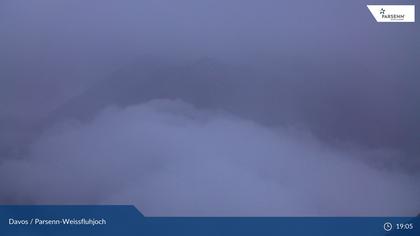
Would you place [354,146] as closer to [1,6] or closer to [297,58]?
[297,58]

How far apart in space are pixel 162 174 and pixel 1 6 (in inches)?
43.3

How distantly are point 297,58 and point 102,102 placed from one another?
0.94 metres

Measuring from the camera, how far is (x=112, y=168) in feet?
8.74

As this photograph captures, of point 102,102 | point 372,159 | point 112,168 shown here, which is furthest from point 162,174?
point 372,159

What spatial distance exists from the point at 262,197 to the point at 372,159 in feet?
1.77

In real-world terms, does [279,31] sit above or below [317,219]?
above

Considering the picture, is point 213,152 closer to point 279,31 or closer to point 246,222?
point 246,222

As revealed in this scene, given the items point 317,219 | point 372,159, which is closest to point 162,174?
point 317,219

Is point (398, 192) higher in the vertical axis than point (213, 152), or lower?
lower

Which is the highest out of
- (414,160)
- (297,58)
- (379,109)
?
(297,58)

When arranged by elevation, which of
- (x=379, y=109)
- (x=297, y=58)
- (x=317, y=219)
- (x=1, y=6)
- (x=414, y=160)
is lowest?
(x=317, y=219)

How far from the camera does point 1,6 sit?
2.70 m

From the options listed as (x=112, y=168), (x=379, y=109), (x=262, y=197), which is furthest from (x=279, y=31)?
(x=112, y=168)

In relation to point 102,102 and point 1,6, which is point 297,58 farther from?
point 1,6
